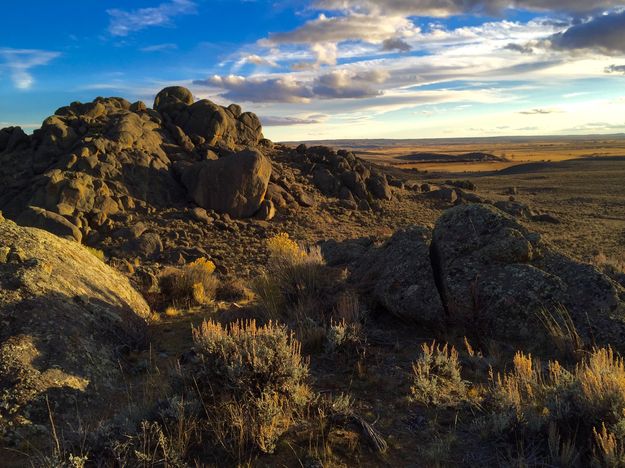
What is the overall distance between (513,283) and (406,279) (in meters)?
1.45

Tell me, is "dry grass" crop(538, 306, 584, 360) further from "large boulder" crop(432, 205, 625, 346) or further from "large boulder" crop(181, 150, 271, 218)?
"large boulder" crop(181, 150, 271, 218)

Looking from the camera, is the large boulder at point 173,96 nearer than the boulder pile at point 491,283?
No

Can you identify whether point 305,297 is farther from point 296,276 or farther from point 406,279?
point 406,279

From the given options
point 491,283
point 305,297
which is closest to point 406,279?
point 491,283

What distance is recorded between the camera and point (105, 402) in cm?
483

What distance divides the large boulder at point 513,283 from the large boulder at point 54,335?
4406 millimetres

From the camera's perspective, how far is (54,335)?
5195 millimetres

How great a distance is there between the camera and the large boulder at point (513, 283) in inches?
229

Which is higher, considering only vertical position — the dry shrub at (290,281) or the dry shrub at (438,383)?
the dry shrub at (290,281)

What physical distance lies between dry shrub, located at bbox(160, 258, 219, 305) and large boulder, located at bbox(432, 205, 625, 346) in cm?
481

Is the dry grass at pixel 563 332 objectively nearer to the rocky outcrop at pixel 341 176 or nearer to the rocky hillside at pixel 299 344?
the rocky hillside at pixel 299 344

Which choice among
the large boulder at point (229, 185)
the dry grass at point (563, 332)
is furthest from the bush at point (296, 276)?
the large boulder at point (229, 185)

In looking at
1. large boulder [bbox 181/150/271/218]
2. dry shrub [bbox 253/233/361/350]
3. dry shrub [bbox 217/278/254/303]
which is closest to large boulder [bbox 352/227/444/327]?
dry shrub [bbox 253/233/361/350]

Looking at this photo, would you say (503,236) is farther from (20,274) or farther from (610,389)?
(20,274)
